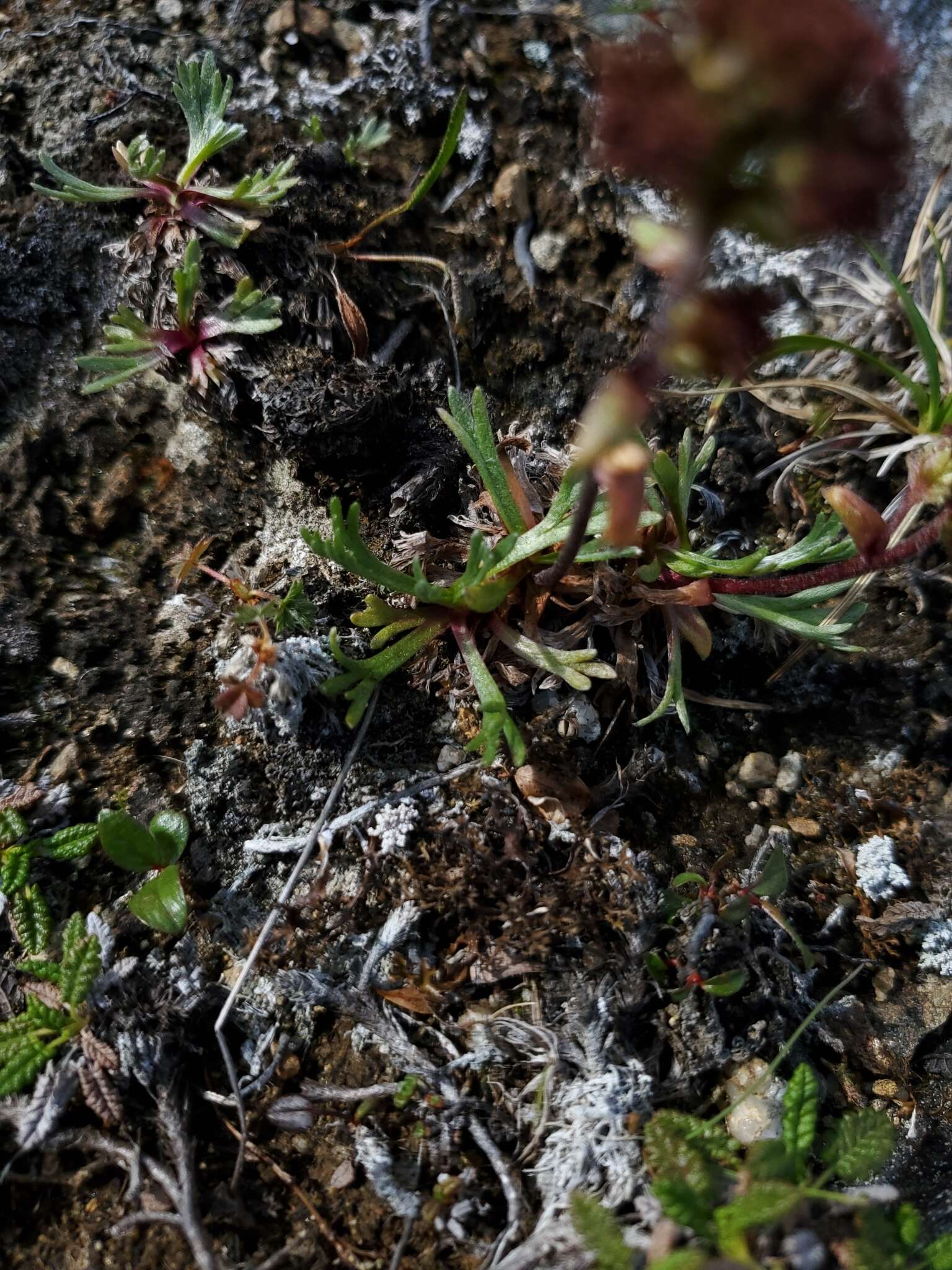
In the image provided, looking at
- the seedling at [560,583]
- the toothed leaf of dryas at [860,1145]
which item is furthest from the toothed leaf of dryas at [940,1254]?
the seedling at [560,583]

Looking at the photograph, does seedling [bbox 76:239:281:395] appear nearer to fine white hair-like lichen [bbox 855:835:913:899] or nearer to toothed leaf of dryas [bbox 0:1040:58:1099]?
toothed leaf of dryas [bbox 0:1040:58:1099]

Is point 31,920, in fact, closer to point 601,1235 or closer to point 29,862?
point 29,862

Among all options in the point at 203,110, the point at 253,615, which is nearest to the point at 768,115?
the point at 253,615

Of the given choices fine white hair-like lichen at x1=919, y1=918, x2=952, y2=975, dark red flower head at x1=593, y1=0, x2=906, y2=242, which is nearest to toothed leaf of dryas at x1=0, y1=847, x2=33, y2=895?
dark red flower head at x1=593, y1=0, x2=906, y2=242

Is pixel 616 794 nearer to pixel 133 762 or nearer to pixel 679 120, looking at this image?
pixel 133 762

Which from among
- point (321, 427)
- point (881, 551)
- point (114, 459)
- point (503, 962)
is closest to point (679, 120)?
point (881, 551)

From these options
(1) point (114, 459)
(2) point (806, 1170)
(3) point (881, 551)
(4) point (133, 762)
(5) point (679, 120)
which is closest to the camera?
(5) point (679, 120)
